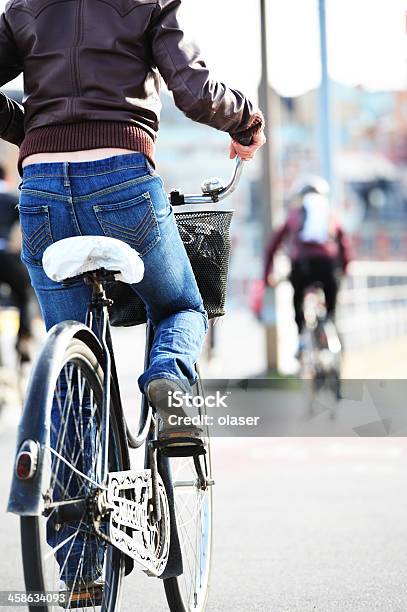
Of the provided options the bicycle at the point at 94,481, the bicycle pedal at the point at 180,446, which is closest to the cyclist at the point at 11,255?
the bicycle at the point at 94,481

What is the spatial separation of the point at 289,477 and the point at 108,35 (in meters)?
4.27

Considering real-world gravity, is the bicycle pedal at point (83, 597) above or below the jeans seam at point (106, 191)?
below

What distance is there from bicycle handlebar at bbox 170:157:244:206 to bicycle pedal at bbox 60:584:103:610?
1.22 m

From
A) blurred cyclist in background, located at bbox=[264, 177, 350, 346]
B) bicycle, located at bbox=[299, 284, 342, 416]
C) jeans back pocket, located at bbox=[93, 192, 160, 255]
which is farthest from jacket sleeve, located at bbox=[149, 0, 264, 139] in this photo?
blurred cyclist in background, located at bbox=[264, 177, 350, 346]

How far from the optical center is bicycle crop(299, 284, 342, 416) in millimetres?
10945

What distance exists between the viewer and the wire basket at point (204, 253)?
3838 millimetres

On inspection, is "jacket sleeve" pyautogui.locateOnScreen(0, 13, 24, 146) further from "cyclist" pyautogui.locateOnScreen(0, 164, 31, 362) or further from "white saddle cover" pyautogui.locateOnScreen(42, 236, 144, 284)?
"cyclist" pyautogui.locateOnScreen(0, 164, 31, 362)

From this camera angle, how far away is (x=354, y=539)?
17.9 feet

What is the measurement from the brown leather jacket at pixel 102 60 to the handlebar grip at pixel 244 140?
21cm

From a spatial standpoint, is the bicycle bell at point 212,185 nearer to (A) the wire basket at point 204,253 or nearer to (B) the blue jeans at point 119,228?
(A) the wire basket at point 204,253

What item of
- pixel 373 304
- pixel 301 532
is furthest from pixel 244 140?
pixel 373 304

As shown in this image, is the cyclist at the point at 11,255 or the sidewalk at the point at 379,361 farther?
the sidewalk at the point at 379,361

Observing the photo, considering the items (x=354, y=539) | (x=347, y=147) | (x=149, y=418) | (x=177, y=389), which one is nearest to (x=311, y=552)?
(x=354, y=539)

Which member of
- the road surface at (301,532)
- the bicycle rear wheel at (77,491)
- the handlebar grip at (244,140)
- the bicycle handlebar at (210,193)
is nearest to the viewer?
the bicycle rear wheel at (77,491)
